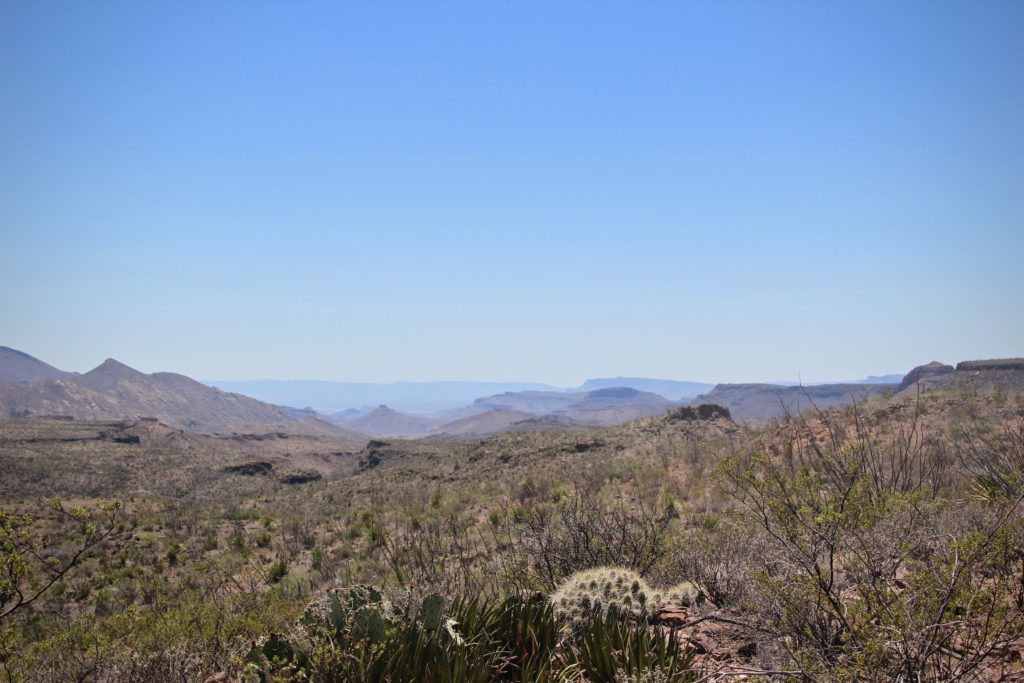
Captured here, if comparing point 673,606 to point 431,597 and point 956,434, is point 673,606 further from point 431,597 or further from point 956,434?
point 956,434

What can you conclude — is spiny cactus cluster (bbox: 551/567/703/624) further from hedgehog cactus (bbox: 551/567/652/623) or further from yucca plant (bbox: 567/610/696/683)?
yucca plant (bbox: 567/610/696/683)

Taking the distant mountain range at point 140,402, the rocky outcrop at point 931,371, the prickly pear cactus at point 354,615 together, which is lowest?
the distant mountain range at point 140,402

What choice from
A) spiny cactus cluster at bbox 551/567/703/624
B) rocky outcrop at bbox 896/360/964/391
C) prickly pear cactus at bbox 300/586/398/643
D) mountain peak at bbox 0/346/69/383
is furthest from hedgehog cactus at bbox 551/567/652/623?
mountain peak at bbox 0/346/69/383

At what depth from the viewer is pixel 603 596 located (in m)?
5.80

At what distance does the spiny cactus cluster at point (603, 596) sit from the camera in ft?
18.6

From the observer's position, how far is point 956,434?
42.2ft

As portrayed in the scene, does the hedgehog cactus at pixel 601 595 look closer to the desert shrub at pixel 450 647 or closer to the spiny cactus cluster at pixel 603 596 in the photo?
the spiny cactus cluster at pixel 603 596

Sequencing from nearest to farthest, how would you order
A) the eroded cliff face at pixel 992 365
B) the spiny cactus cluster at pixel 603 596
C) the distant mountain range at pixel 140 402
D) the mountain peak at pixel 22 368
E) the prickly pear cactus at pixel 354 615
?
the prickly pear cactus at pixel 354 615
the spiny cactus cluster at pixel 603 596
the eroded cliff face at pixel 992 365
the distant mountain range at pixel 140 402
the mountain peak at pixel 22 368

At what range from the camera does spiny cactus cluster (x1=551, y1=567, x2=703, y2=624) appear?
566cm

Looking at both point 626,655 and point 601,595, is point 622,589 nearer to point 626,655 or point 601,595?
point 601,595

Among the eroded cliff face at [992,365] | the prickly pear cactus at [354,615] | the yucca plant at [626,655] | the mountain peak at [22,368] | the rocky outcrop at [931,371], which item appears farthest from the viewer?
the mountain peak at [22,368]

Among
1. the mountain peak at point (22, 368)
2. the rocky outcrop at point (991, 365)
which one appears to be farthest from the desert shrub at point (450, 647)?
the mountain peak at point (22, 368)

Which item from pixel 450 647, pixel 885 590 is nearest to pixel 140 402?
pixel 450 647

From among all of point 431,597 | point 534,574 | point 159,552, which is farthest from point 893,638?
point 159,552
